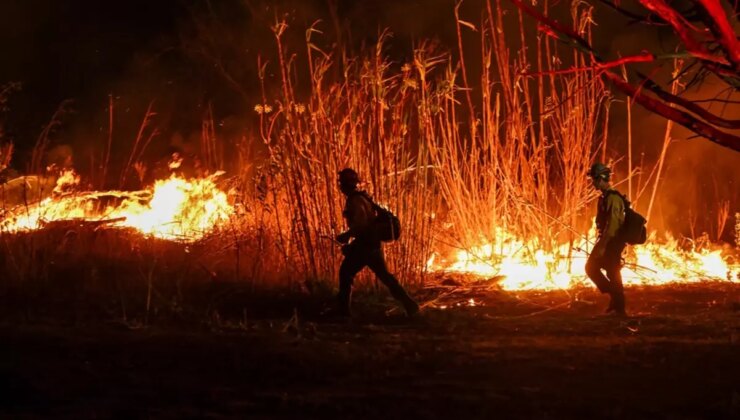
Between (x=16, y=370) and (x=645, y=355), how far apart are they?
16.6 feet

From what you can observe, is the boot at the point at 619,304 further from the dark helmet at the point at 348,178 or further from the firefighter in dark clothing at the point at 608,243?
the dark helmet at the point at 348,178

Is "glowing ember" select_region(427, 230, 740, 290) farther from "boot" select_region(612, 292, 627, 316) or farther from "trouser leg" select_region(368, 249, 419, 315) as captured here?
"trouser leg" select_region(368, 249, 419, 315)

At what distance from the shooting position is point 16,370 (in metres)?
7.64

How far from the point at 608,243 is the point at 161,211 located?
330 inches

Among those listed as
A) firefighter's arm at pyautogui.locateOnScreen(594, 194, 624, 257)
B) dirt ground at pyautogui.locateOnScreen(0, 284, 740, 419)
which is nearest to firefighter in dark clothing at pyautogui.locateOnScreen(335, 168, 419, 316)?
dirt ground at pyautogui.locateOnScreen(0, 284, 740, 419)

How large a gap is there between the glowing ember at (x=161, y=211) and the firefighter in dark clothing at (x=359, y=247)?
367 cm

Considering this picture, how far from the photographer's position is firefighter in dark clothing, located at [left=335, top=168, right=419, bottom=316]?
10.0m

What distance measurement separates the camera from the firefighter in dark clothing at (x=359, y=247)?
10016mm

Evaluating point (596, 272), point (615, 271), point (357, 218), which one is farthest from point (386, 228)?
point (615, 271)

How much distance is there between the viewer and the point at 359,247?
10078 mm

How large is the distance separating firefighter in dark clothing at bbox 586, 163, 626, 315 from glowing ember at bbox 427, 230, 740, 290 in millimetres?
2228

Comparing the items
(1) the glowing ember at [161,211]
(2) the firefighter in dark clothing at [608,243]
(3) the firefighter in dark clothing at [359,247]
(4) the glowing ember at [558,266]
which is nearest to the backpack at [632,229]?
(2) the firefighter in dark clothing at [608,243]

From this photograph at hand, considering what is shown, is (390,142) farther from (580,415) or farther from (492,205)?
(580,415)

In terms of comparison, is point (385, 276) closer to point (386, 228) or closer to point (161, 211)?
point (386, 228)
